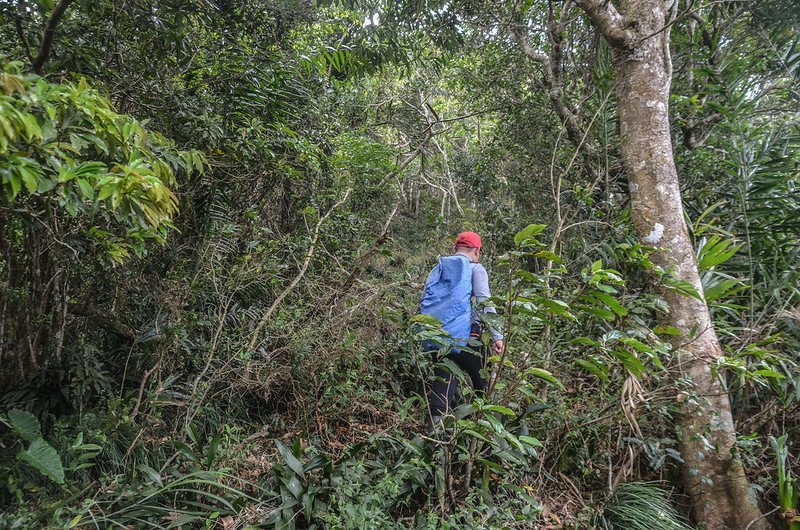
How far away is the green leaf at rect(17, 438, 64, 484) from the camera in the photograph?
243cm

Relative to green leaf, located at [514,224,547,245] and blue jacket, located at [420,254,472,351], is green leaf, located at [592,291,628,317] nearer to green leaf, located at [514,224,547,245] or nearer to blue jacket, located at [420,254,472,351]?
green leaf, located at [514,224,547,245]

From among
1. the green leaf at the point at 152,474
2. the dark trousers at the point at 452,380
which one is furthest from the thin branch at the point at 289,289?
the dark trousers at the point at 452,380

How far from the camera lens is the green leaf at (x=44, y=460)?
243 centimetres

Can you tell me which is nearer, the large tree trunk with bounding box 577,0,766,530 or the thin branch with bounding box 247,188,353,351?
the large tree trunk with bounding box 577,0,766,530

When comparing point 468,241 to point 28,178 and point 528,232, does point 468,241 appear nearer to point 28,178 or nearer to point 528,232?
point 528,232

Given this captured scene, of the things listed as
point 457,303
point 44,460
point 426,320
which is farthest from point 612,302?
point 44,460

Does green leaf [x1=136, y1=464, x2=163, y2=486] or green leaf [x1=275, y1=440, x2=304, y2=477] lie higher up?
green leaf [x1=136, y1=464, x2=163, y2=486]

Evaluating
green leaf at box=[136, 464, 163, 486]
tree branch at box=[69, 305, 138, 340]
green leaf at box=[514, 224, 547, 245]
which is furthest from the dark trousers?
tree branch at box=[69, 305, 138, 340]

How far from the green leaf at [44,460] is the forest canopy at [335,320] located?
1cm

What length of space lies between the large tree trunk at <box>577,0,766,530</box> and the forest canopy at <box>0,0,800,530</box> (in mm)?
16

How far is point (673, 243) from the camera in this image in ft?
10.3

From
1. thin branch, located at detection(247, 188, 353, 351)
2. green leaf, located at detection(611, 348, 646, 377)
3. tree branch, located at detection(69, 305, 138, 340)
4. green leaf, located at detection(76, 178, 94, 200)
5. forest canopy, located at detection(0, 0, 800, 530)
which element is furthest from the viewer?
thin branch, located at detection(247, 188, 353, 351)

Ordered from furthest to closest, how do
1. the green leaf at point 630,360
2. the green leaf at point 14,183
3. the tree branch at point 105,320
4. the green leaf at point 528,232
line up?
1. the tree branch at point 105,320
2. the green leaf at point 630,360
3. the green leaf at point 528,232
4. the green leaf at point 14,183

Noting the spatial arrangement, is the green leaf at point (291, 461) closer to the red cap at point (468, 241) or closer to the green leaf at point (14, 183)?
the red cap at point (468, 241)
